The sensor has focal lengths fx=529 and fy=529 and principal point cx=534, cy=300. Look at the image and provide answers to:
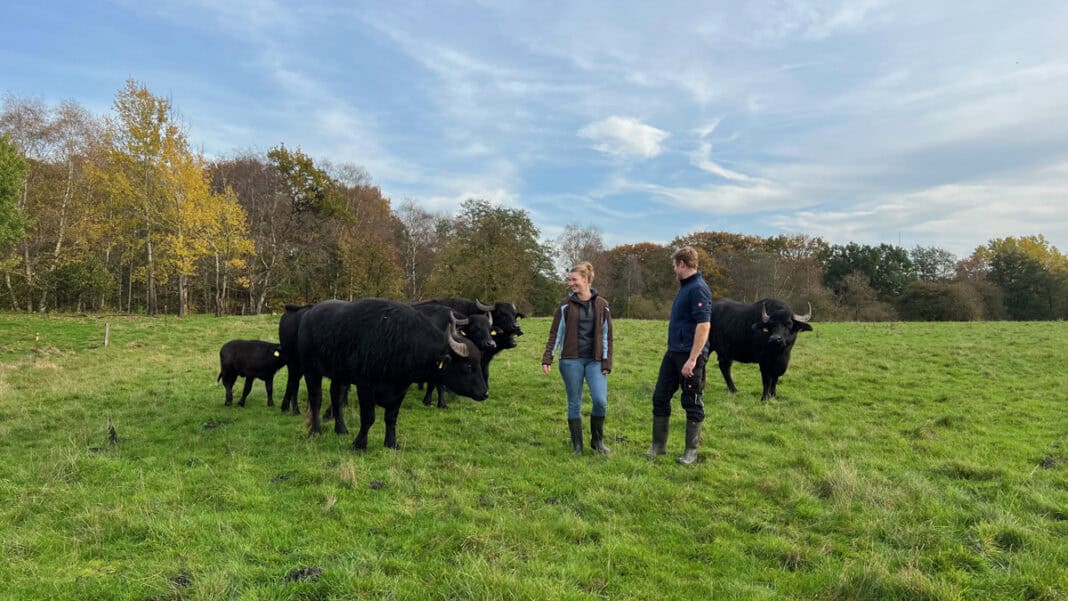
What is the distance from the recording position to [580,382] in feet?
22.3

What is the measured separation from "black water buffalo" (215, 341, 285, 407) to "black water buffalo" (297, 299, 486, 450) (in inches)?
81.7

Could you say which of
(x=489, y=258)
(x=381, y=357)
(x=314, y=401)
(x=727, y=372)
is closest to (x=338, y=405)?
(x=314, y=401)

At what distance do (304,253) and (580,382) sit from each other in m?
38.0

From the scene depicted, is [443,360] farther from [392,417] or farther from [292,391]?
[292,391]

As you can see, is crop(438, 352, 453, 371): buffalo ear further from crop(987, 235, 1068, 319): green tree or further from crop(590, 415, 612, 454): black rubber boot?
crop(987, 235, 1068, 319): green tree

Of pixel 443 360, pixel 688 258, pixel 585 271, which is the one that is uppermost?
pixel 688 258

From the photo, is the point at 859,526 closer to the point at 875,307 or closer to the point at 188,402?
the point at 188,402

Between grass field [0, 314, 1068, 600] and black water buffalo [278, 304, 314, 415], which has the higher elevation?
black water buffalo [278, 304, 314, 415]

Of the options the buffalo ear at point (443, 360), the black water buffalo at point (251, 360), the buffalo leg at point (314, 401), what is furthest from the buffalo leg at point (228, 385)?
the buffalo ear at point (443, 360)

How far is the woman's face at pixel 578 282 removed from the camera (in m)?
6.73

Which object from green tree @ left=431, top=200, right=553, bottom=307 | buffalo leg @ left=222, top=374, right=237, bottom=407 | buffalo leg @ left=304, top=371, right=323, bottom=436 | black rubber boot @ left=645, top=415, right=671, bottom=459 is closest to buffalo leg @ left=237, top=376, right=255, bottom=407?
buffalo leg @ left=222, top=374, right=237, bottom=407

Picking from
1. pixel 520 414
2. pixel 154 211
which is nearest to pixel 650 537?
pixel 520 414

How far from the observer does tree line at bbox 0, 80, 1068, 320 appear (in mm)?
26516

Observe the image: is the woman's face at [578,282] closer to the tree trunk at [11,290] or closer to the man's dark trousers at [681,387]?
the man's dark trousers at [681,387]
